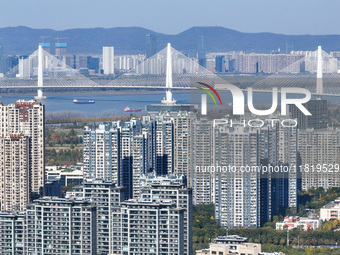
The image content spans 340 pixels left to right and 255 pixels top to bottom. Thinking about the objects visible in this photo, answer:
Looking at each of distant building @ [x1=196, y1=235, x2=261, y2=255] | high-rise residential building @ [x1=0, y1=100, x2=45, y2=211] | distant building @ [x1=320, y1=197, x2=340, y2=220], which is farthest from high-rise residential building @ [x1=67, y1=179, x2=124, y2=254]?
distant building @ [x1=320, y1=197, x2=340, y2=220]

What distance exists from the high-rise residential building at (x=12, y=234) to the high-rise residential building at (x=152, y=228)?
0.63 meters

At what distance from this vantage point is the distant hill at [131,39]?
36875 mm

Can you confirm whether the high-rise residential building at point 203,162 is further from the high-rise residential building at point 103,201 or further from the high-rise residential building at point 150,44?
the high-rise residential building at point 150,44

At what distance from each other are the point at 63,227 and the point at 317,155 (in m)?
4.67

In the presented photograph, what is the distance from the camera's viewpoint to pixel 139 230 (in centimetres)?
718

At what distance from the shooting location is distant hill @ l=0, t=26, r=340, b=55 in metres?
36.9

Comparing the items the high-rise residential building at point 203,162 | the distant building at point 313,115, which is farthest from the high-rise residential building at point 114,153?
the distant building at point 313,115

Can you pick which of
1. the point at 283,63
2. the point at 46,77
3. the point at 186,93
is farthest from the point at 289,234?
the point at 283,63

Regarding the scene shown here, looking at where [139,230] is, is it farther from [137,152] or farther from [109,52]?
[109,52]

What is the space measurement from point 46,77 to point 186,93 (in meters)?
3.49

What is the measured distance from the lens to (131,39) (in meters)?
39.9

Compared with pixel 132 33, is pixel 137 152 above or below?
below

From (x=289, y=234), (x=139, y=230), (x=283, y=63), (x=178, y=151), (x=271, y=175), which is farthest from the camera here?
(x=283, y=63)

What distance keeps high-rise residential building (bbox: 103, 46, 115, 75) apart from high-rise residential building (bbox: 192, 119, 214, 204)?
2258 centimetres
